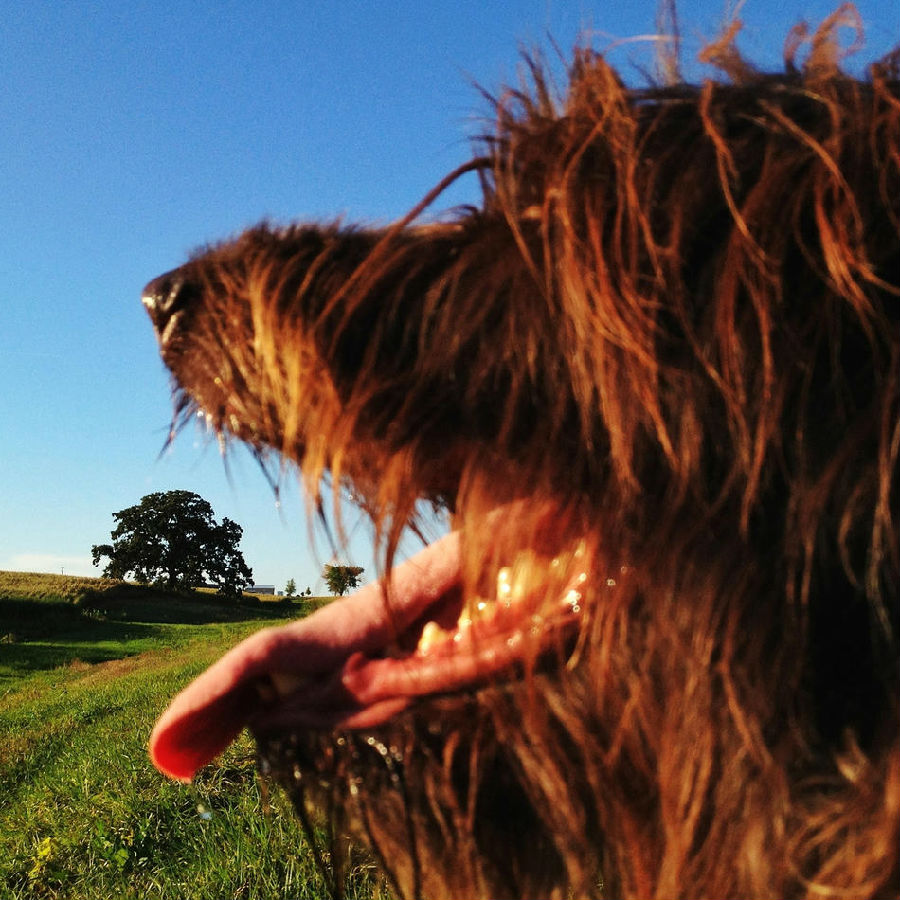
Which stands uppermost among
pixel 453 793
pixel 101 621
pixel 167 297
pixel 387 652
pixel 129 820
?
pixel 167 297

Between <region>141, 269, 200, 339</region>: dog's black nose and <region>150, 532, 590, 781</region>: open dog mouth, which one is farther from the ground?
<region>141, 269, 200, 339</region>: dog's black nose

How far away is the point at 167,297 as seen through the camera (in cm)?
188

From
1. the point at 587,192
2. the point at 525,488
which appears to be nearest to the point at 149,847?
the point at 525,488

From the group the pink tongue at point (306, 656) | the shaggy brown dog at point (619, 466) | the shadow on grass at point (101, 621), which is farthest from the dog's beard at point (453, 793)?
the shadow on grass at point (101, 621)

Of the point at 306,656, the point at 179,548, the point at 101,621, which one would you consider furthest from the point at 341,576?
the point at 179,548

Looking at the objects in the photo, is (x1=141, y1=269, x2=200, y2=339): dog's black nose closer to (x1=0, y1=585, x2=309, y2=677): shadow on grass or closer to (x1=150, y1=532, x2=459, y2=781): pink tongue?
(x1=150, y1=532, x2=459, y2=781): pink tongue

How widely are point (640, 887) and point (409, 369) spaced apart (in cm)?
90

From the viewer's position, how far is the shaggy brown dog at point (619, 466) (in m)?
1.45

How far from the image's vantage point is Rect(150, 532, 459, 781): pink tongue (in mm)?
1944

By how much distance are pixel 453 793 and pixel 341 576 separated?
722 mm

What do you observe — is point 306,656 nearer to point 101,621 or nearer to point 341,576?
point 341,576

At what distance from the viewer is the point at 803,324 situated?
1.48 m

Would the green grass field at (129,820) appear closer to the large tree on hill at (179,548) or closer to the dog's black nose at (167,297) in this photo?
the dog's black nose at (167,297)

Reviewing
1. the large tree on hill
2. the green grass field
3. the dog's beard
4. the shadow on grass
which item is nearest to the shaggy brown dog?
the dog's beard
